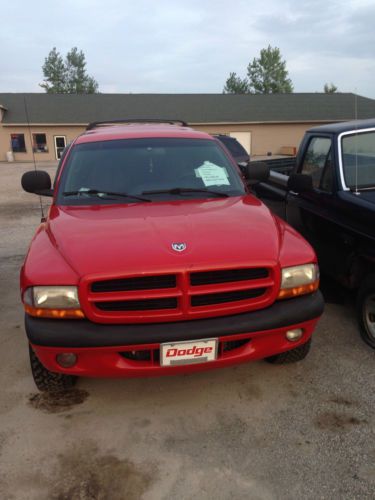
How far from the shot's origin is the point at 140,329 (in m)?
2.51

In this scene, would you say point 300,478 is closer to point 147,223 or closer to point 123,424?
point 123,424

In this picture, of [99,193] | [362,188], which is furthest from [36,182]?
[362,188]

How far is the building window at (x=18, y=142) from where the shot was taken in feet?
104

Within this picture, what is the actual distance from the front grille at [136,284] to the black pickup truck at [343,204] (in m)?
1.84

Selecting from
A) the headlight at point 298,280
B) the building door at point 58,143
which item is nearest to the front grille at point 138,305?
the headlight at point 298,280

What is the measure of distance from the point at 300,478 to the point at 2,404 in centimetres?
200

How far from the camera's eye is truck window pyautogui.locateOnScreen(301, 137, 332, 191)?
4242 mm

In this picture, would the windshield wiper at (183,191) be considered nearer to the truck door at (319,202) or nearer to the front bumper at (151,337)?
the truck door at (319,202)

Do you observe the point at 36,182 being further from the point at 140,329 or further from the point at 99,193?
the point at 140,329

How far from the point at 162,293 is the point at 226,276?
41 centimetres

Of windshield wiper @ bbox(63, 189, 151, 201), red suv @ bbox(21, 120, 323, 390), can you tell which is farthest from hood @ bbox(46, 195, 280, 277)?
windshield wiper @ bbox(63, 189, 151, 201)

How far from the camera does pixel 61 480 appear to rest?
2350mm

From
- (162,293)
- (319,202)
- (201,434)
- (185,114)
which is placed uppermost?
(185,114)

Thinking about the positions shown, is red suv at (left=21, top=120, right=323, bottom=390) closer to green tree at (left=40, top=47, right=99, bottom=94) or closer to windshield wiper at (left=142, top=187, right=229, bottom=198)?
windshield wiper at (left=142, top=187, right=229, bottom=198)
